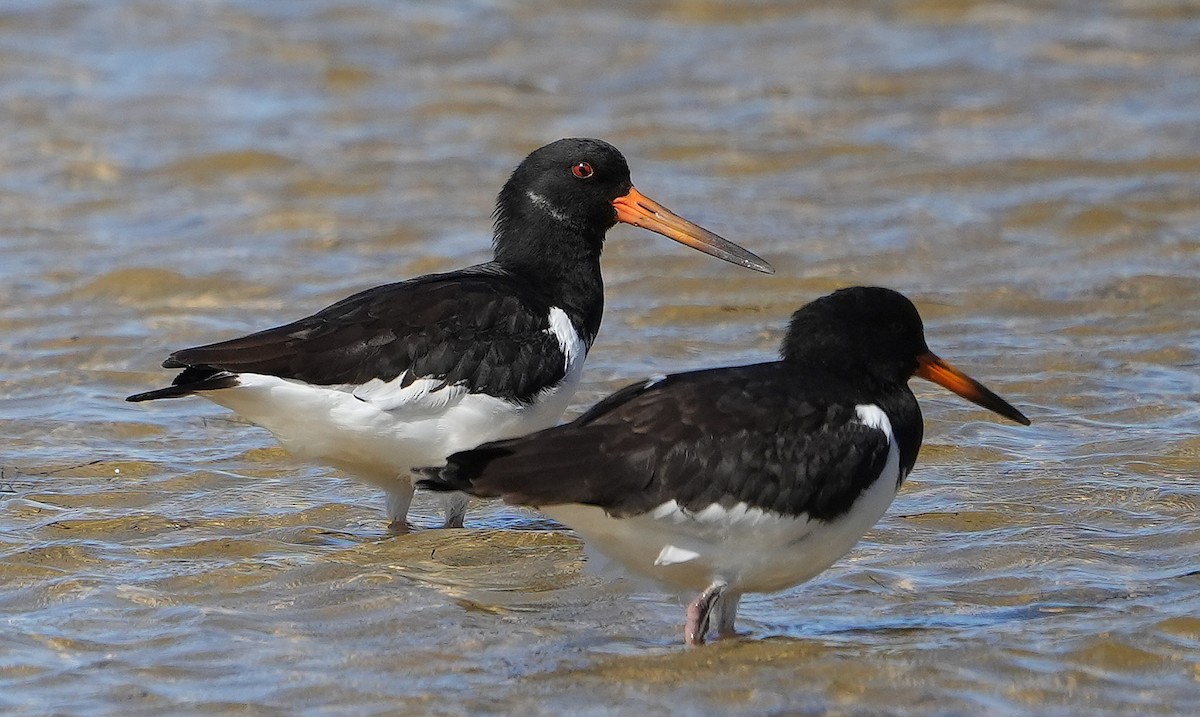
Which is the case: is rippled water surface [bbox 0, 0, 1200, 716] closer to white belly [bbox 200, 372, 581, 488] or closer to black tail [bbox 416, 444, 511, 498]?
white belly [bbox 200, 372, 581, 488]

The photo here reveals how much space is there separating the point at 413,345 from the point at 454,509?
79 cm

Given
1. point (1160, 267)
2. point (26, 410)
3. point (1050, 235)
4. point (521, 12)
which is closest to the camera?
point (26, 410)

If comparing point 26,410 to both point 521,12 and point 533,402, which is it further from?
point 521,12

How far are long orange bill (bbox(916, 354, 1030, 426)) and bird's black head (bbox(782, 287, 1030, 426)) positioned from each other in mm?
37

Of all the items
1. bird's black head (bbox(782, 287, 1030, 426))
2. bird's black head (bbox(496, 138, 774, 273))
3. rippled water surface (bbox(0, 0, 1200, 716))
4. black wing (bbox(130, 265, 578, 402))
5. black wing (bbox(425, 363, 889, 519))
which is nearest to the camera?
black wing (bbox(425, 363, 889, 519))

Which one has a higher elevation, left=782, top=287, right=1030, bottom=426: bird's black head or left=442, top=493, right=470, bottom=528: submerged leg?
left=782, top=287, right=1030, bottom=426: bird's black head

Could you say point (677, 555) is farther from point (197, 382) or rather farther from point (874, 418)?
point (197, 382)

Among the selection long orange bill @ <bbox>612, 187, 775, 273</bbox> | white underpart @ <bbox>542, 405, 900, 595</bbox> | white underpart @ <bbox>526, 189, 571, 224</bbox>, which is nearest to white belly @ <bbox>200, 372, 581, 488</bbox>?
white underpart @ <bbox>526, 189, 571, 224</bbox>

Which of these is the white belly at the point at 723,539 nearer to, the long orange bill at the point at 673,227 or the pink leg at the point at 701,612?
the pink leg at the point at 701,612

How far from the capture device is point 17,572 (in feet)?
21.5

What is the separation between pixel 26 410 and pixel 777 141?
6321mm

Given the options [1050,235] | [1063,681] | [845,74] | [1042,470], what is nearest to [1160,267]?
[1050,235]

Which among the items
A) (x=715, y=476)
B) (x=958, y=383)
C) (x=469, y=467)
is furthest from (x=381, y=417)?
(x=958, y=383)

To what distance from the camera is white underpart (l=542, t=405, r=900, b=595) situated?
18.7 feet
